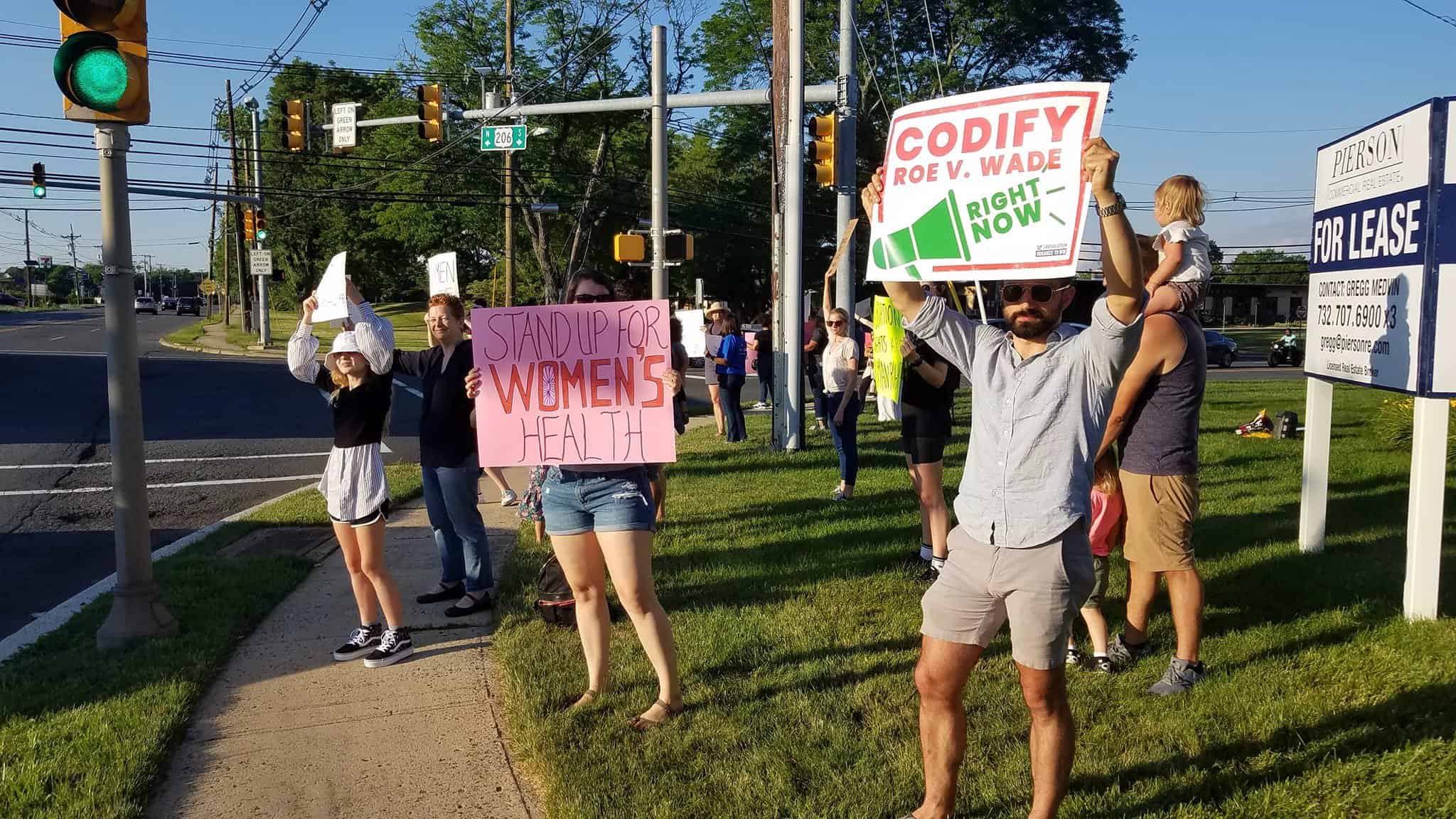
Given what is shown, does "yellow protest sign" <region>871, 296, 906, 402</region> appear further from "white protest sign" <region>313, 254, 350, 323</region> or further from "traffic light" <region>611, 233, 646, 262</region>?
"traffic light" <region>611, 233, 646, 262</region>

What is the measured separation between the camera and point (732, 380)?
13664mm

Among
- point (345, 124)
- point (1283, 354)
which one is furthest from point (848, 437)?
point (1283, 354)

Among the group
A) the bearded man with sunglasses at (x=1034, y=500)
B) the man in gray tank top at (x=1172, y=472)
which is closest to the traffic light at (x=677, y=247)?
the man in gray tank top at (x=1172, y=472)

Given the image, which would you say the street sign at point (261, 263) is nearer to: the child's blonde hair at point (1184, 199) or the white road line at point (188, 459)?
the white road line at point (188, 459)

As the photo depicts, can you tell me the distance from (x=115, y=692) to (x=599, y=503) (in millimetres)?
2412

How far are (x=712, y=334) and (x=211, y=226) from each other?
7563 cm

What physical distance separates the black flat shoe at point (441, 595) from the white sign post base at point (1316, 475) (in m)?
5.41

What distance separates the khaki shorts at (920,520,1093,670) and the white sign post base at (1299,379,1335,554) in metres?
4.46

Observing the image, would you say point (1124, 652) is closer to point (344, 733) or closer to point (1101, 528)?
point (1101, 528)

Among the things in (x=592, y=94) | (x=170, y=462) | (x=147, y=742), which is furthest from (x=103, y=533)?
(x=592, y=94)

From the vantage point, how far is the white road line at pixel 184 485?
1053 cm

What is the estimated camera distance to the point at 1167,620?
5.55 meters

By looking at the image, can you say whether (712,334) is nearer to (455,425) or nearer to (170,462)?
(170,462)

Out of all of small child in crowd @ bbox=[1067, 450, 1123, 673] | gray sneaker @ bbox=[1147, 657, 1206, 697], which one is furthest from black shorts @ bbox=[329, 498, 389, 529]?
gray sneaker @ bbox=[1147, 657, 1206, 697]
